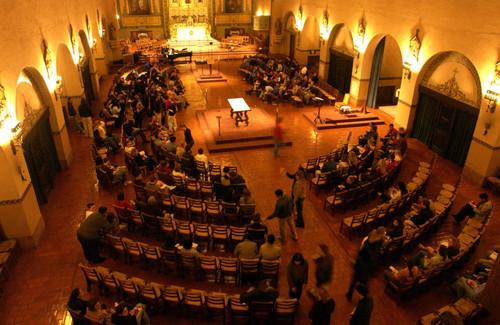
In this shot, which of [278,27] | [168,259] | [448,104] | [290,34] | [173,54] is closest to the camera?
[168,259]

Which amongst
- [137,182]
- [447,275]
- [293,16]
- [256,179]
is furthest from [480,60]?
[293,16]

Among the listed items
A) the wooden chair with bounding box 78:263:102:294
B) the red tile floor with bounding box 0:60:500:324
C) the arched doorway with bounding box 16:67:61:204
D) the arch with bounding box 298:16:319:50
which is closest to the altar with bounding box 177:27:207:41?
the arch with bounding box 298:16:319:50

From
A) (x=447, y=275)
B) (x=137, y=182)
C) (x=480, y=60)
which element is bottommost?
→ (x=447, y=275)

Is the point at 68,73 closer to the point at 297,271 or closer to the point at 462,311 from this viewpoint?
the point at 297,271

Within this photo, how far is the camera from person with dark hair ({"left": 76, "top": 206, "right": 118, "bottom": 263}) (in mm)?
8656

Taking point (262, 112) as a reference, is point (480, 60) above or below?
above

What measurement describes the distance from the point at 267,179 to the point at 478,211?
6476 millimetres

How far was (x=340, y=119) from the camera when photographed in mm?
18156

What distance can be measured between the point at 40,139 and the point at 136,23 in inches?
1126

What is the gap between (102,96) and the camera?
22281 mm

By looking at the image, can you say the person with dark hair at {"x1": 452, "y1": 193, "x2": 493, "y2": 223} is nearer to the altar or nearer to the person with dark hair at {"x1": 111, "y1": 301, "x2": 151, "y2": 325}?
the person with dark hair at {"x1": 111, "y1": 301, "x2": 151, "y2": 325}

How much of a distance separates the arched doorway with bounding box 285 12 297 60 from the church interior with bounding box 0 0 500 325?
7.00 metres

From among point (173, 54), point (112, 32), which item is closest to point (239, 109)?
point (173, 54)

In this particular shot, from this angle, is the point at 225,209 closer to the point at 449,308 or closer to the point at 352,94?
the point at 449,308
